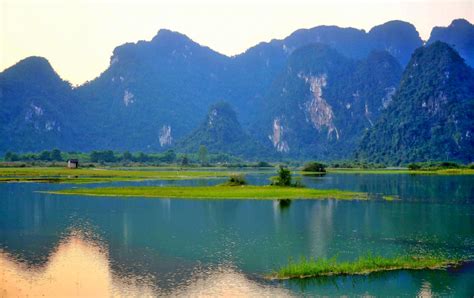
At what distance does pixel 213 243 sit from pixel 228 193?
A: 2194 centimetres

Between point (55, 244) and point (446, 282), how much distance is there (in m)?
17.9

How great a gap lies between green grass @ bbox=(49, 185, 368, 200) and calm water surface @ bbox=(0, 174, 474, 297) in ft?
9.14

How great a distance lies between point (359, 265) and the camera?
21109 mm

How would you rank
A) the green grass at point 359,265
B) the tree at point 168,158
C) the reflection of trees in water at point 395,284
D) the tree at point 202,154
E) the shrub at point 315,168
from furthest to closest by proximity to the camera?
the tree at point 168,158 < the tree at point 202,154 < the shrub at point 315,168 < the green grass at point 359,265 < the reflection of trees in water at point 395,284

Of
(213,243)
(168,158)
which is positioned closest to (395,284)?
(213,243)

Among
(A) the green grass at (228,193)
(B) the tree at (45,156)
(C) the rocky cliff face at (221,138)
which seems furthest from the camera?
(C) the rocky cliff face at (221,138)

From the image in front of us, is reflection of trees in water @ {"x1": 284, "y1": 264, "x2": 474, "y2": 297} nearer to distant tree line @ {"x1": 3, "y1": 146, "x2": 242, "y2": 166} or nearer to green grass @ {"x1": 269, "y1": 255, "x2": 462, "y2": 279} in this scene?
green grass @ {"x1": 269, "y1": 255, "x2": 462, "y2": 279}

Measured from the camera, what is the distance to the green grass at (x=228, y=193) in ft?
153

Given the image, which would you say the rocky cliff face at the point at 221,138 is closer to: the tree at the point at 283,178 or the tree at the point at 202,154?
the tree at the point at 202,154

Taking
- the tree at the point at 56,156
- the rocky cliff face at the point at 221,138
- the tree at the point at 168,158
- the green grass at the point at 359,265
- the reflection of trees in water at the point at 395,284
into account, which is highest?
the rocky cliff face at the point at 221,138

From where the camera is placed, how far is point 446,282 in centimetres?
1942

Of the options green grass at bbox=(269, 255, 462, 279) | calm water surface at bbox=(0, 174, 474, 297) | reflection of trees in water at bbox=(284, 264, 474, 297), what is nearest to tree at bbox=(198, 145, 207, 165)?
calm water surface at bbox=(0, 174, 474, 297)

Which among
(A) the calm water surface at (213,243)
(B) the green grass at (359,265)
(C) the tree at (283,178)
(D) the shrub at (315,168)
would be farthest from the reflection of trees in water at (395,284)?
(D) the shrub at (315,168)

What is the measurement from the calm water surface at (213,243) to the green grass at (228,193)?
2.79 metres
